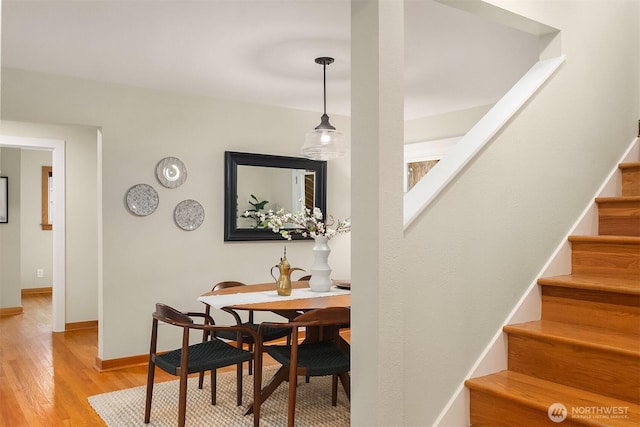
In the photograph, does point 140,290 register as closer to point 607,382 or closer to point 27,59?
point 27,59

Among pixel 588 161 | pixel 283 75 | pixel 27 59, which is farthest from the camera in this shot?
pixel 283 75

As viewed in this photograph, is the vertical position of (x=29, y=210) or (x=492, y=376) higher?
(x=29, y=210)

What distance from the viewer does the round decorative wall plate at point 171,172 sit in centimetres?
482

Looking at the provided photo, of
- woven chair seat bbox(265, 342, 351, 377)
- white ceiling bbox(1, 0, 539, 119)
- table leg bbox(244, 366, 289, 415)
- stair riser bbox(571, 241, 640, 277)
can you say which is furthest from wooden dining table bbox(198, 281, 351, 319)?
white ceiling bbox(1, 0, 539, 119)

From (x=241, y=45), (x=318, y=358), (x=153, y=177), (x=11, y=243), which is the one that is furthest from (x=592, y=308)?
(x=11, y=243)

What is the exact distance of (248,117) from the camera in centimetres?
536

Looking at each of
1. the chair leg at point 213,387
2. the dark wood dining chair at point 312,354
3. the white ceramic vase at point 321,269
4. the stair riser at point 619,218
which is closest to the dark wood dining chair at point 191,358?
the dark wood dining chair at point 312,354

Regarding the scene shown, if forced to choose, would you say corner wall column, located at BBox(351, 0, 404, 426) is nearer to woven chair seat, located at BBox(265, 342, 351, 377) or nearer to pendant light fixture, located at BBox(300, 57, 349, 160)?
woven chair seat, located at BBox(265, 342, 351, 377)

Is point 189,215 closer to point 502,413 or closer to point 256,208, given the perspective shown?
point 256,208

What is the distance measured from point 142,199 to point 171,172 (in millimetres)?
367

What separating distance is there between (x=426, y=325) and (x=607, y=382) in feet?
2.32

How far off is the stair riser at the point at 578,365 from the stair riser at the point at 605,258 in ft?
2.08

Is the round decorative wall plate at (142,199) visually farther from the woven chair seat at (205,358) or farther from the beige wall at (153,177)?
the woven chair seat at (205,358)

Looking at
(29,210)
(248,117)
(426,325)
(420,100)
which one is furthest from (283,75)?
(29,210)
